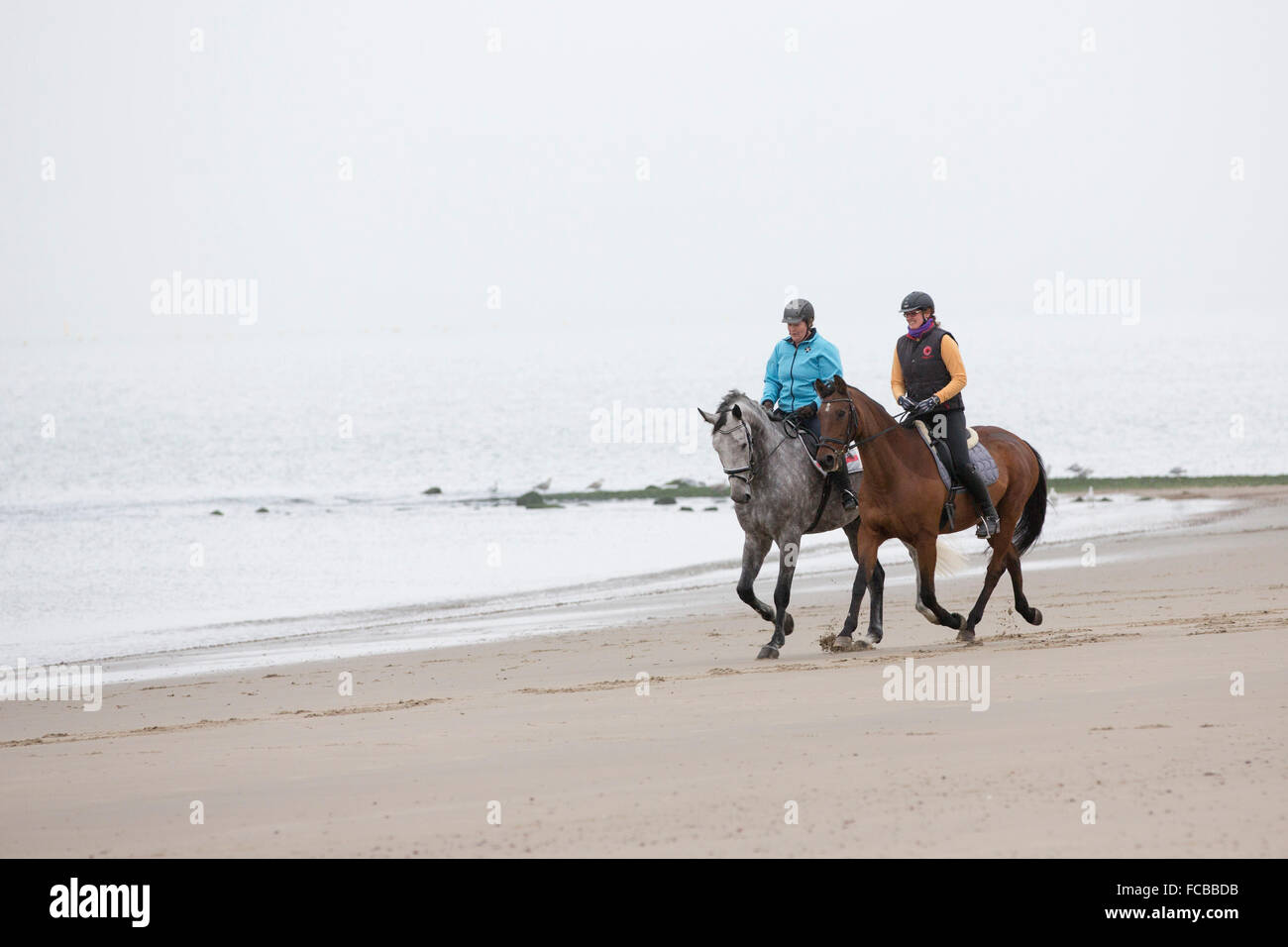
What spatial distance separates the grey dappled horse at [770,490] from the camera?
11.3 m

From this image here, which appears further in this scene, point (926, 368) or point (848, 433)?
point (926, 368)

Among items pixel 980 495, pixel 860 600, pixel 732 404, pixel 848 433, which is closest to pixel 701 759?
pixel 848 433

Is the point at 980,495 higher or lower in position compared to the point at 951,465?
lower

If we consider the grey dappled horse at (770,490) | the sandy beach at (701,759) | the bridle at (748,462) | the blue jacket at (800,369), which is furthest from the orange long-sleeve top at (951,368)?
the sandy beach at (701,759)

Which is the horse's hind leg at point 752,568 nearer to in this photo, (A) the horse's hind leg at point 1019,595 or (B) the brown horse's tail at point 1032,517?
(A) the horse's hind leg at point 1019,595

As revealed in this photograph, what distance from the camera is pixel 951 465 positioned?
11.7 m

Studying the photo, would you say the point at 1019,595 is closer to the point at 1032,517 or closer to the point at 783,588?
the point at 1032,517

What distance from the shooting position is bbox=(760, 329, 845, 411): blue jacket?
12055 millimetres

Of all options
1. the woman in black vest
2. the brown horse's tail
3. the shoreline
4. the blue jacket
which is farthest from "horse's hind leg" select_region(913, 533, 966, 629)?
the shoreline

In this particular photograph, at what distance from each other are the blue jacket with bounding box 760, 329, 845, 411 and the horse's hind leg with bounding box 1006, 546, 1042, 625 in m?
2.18

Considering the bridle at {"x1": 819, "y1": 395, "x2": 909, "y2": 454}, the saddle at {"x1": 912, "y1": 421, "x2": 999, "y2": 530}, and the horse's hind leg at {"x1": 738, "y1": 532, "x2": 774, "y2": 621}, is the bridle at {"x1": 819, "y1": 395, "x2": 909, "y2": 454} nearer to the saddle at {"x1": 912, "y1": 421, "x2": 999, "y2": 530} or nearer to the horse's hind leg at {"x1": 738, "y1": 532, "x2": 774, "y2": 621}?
the saddle at {"x1": 912, "y1": 421, "x2": 999, "y2": 530}

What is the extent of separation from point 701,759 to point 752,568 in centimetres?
495

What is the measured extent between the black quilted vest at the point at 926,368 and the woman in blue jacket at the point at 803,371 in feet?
1.82

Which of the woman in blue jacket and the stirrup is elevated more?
the woman in blue jacket
